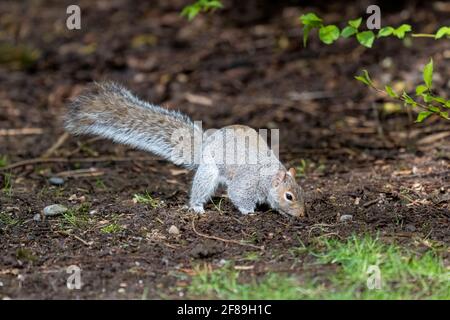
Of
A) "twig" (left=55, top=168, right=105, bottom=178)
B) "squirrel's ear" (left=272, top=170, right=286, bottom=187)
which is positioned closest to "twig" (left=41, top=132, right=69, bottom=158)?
"twig" (left=55, top=168, right=105, bottom=178)

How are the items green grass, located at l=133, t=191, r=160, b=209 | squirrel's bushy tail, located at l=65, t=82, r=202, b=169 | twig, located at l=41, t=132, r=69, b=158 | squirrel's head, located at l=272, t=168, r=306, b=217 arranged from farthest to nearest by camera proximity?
twig, located at l=41, t=132, r=69, b=158, squirrel's bushy tail, located at l=65, t=82, r=202, b=169, green grass, located at l=133, t=191, r=160, b=209, squirrel's head, located at l=272, t=168, r=306, b=217

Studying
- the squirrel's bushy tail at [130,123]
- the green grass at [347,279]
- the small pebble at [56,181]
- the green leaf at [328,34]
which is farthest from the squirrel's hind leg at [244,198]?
the small pebble at [56,181]

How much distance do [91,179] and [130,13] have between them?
5558 mm

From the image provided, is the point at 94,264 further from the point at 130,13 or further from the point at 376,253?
the point at 130,13

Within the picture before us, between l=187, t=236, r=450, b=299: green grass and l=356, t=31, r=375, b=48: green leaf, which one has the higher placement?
l=356, t=31, r=375, b=48: green leaf

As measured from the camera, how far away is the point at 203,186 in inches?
192

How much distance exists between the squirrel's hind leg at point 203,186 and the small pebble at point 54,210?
0.87m

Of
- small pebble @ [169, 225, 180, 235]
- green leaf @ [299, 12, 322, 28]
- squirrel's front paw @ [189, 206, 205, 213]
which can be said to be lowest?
small pebble @ [169, 225, 180, 235]

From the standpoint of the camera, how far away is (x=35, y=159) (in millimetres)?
6371

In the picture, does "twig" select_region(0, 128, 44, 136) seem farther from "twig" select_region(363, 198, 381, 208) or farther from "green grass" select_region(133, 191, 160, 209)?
"twig" select_region(363, 198, 381, 208)

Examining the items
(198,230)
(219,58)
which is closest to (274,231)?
(198,230)

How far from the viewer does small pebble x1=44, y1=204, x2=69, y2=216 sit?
15.9 feet

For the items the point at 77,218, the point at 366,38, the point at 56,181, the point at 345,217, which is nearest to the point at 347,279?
the point at 345,217

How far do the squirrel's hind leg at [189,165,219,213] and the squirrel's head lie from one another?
425 mm
